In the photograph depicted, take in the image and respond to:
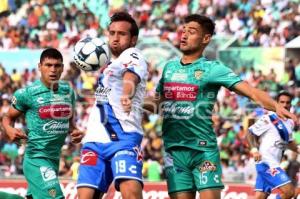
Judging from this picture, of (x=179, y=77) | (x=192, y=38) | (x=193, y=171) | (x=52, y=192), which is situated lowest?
(x=52, y=192)

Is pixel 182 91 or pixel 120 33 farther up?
pixel 120 33

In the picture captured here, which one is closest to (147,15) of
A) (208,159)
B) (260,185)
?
(260,185)

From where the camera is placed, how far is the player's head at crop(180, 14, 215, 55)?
8.52 m

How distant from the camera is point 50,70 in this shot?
1036cm

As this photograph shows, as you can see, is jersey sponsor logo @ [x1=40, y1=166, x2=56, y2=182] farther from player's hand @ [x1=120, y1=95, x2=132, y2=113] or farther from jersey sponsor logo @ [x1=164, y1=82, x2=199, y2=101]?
player's hand @ [x1=120, y1=95, x2=132, y2=113]

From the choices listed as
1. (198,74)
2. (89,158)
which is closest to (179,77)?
(198,74)

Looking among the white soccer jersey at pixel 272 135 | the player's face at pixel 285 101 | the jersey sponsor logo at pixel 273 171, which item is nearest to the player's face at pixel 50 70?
the player's face at pixel 285 101

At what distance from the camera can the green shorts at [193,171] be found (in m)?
8.34

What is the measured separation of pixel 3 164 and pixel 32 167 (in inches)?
421

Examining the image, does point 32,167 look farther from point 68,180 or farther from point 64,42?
point 64,42

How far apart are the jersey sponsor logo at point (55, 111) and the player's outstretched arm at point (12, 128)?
1.06 feet

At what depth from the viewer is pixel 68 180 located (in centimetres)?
1581

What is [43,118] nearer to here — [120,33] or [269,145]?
[120,33]

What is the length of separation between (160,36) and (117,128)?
1584 cm
